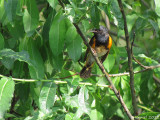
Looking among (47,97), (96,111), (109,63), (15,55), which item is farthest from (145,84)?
(15,55)

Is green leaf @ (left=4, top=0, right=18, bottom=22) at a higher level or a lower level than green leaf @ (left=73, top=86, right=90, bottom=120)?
higher

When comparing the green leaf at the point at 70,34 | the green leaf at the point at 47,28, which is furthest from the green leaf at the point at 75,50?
the green leaf at the point at 47,28

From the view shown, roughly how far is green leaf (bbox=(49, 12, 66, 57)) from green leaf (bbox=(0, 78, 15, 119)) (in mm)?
665

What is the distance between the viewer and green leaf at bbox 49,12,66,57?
2.89 metres

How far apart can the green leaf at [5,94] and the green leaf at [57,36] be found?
67 centimetres

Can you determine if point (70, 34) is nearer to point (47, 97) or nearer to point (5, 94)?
point (47, 97)

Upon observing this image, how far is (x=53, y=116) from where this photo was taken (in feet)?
8.93

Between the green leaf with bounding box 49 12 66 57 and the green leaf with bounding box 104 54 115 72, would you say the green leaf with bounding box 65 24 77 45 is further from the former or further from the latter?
the green leaf with bounding box 104 54 115 72

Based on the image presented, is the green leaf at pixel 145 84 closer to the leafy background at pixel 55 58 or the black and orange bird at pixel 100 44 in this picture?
the leafy background at pixel 55 58

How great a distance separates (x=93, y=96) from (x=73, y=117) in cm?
66

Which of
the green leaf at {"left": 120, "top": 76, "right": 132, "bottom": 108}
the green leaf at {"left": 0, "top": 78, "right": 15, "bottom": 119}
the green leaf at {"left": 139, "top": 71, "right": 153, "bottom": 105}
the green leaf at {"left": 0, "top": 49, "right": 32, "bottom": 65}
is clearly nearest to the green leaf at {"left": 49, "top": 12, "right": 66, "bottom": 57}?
the green leaf at {"left": 0, "top": 49, "right": 32, "bottom": 65}

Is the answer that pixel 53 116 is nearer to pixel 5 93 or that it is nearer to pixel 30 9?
pixel 5 93

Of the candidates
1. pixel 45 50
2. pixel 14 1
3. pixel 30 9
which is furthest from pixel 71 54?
pixel 14 1

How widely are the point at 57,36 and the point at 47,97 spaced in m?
0.69
